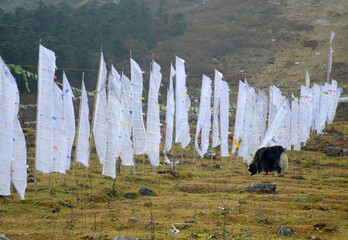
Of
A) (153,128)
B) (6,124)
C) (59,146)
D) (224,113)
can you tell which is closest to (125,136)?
(153,128)

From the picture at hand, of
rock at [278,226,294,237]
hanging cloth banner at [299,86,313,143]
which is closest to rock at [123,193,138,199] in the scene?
rock at [278,226,294,237]

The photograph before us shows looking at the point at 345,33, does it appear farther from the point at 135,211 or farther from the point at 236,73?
the point at 135,211

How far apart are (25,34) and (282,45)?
58.3m

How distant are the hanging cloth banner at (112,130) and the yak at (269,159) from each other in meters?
8.32

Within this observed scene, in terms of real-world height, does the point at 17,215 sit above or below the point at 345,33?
below

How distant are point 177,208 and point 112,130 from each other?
6.57 metres

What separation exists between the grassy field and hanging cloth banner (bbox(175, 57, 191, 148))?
9.73 ft

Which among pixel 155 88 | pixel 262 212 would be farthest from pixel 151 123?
pixel 262 212

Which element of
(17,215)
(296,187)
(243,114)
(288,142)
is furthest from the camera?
(288,142)

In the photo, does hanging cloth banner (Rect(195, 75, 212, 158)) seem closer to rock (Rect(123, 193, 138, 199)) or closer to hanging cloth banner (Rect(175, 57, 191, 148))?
hanging cloth banner (Rect(175, 57, 191, 148))

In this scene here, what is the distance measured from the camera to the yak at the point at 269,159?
26250 mm

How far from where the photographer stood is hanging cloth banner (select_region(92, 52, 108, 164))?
24094mm

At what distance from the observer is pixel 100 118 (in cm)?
2445

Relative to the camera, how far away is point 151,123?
90.2 ft
